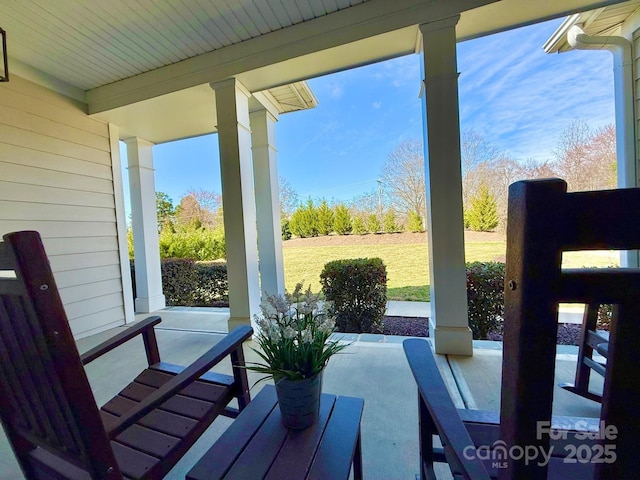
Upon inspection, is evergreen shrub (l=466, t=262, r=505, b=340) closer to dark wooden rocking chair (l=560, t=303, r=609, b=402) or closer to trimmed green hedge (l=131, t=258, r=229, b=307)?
dark wooden rocking chair (l=560, t=303, r=609, b=402)

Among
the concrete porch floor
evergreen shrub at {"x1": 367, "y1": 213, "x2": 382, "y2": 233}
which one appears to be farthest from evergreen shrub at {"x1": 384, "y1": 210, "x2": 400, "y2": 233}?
the concrete porch floor

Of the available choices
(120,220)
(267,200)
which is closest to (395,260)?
(267,200)

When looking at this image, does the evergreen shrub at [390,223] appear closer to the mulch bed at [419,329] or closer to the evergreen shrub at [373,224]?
the evergreen shrub at [373,224]

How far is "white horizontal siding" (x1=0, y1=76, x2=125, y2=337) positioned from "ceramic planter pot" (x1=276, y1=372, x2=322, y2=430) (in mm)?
3454

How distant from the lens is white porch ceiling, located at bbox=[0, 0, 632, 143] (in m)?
2.19

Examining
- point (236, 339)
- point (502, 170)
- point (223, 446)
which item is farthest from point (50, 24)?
point (502, 170)

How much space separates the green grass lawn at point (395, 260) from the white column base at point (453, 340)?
2.14 meters

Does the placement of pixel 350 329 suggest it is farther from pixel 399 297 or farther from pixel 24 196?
pixel 24 196

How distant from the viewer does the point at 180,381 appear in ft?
3.27

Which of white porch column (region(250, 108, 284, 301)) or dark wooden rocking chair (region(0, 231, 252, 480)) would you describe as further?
white porch column (region(250, 108, 284, 301))

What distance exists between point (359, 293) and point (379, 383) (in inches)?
47.2

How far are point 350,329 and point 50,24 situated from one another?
397 cm

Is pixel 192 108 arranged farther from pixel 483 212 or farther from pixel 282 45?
pixel 483 212

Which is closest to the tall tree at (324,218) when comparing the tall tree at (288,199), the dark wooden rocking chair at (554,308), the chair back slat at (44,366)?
the tall tree at (288,199)
